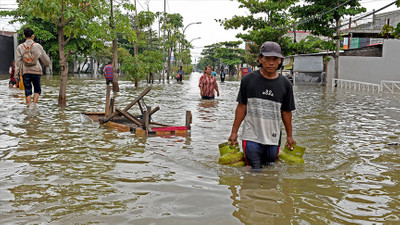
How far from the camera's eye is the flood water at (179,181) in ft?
11.2

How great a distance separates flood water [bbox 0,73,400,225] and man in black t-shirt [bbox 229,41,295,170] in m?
0.44

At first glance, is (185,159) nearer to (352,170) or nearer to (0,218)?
(352,170)

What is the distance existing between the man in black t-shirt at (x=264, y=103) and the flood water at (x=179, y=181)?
17.2 inches

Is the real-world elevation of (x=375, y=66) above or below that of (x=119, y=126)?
above

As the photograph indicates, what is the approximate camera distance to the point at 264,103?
14.9 feet

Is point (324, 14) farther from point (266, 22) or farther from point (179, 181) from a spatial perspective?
point (179, 181)

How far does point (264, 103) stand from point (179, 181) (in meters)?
1.34

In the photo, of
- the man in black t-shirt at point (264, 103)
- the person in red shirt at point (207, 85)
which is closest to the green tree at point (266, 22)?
the person in red shirt at point (207, 85)

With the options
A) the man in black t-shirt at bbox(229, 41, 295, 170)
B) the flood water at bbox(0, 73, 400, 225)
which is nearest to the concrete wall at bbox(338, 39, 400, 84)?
the flood water at bbox(0, 73, 400, 225)

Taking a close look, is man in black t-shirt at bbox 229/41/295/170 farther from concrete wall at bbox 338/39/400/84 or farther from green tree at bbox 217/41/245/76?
green tree at bbox 217/41/245/76

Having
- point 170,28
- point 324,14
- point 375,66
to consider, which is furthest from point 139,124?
point 170,28

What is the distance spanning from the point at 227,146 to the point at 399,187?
2070 mm

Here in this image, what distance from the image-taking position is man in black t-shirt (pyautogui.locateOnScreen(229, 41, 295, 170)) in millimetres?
4484

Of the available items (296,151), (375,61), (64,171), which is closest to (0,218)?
(64,171)
